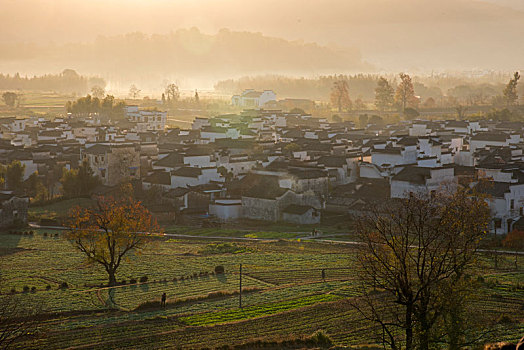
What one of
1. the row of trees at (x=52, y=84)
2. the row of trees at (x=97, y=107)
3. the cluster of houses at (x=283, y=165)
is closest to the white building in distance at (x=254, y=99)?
the row of trees at (x=97, y=107)

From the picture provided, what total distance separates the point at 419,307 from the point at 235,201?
70.6 feet

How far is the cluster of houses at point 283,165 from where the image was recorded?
34.3 m

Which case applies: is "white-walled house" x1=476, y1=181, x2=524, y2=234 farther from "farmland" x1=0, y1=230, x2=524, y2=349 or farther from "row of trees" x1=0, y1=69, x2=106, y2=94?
"row of trees" x1=0, y1=69, x2=106, y2=94

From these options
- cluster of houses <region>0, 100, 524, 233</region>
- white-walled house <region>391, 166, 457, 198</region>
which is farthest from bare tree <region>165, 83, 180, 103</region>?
white-walled house <region>391, 166, 457, 198</region>

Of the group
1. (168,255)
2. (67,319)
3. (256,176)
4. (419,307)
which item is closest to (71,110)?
(256,176)

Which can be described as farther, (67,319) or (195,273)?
(195,273)

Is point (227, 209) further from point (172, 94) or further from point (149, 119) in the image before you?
point (172, 94)

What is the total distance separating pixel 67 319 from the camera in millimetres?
18359

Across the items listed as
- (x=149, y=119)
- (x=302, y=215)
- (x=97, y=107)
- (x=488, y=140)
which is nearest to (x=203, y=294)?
(x=302, y=215)

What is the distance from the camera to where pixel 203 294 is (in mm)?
21125

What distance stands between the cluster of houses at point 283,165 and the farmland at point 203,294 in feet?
18.3

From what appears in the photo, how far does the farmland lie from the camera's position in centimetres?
1677

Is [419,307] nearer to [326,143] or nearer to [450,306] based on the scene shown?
[450,306]

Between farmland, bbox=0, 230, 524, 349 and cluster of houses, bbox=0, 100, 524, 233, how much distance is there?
5590 millimetres
